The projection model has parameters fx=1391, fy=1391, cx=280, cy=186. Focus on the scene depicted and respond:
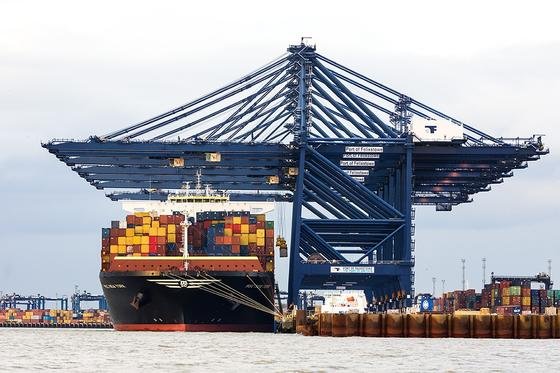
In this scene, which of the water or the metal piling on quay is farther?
the metal piling on quay

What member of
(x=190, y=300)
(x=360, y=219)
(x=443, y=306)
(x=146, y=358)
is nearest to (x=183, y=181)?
(x=360, y=219)

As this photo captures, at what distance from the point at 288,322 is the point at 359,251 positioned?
24.6 meters

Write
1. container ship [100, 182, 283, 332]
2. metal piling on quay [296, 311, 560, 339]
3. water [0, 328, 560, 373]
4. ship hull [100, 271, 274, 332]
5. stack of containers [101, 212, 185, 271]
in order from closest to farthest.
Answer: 1. water [0, 328, 560, 373]
2. metal piling on quay [296, 311, 560, 339]
3. ship hull [100, 271, 274, 332]
4. container ship [100, 182, 283, 332]
5. stack of containers [101, 212, 185, 271]

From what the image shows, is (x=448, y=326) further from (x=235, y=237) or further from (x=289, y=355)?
(x=289, y=355)

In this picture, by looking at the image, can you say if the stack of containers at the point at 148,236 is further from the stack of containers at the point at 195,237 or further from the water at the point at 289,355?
the water at the point at 289,355

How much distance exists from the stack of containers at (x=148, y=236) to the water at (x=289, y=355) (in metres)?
16.5

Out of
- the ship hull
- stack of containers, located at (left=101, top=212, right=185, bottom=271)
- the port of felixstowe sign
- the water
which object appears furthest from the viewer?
the port of felixstowe sign

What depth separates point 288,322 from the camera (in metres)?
92.8

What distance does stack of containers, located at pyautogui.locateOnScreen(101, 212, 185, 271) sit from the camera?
91062 millimetres

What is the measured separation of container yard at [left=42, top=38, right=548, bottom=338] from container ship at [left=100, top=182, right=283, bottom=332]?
0.30 ft

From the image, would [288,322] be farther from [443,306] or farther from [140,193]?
[443,306]

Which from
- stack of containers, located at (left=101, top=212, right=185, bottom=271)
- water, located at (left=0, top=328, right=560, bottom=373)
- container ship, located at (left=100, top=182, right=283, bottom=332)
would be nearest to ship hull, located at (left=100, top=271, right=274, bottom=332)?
container ship, located at (left=100, top=182, right=283, bottom=332)

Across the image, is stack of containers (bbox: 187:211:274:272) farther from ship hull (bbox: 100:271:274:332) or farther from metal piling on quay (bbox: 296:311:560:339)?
metal piling on quay (bbox: 296:311:560:339)

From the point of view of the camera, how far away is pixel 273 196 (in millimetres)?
115750
